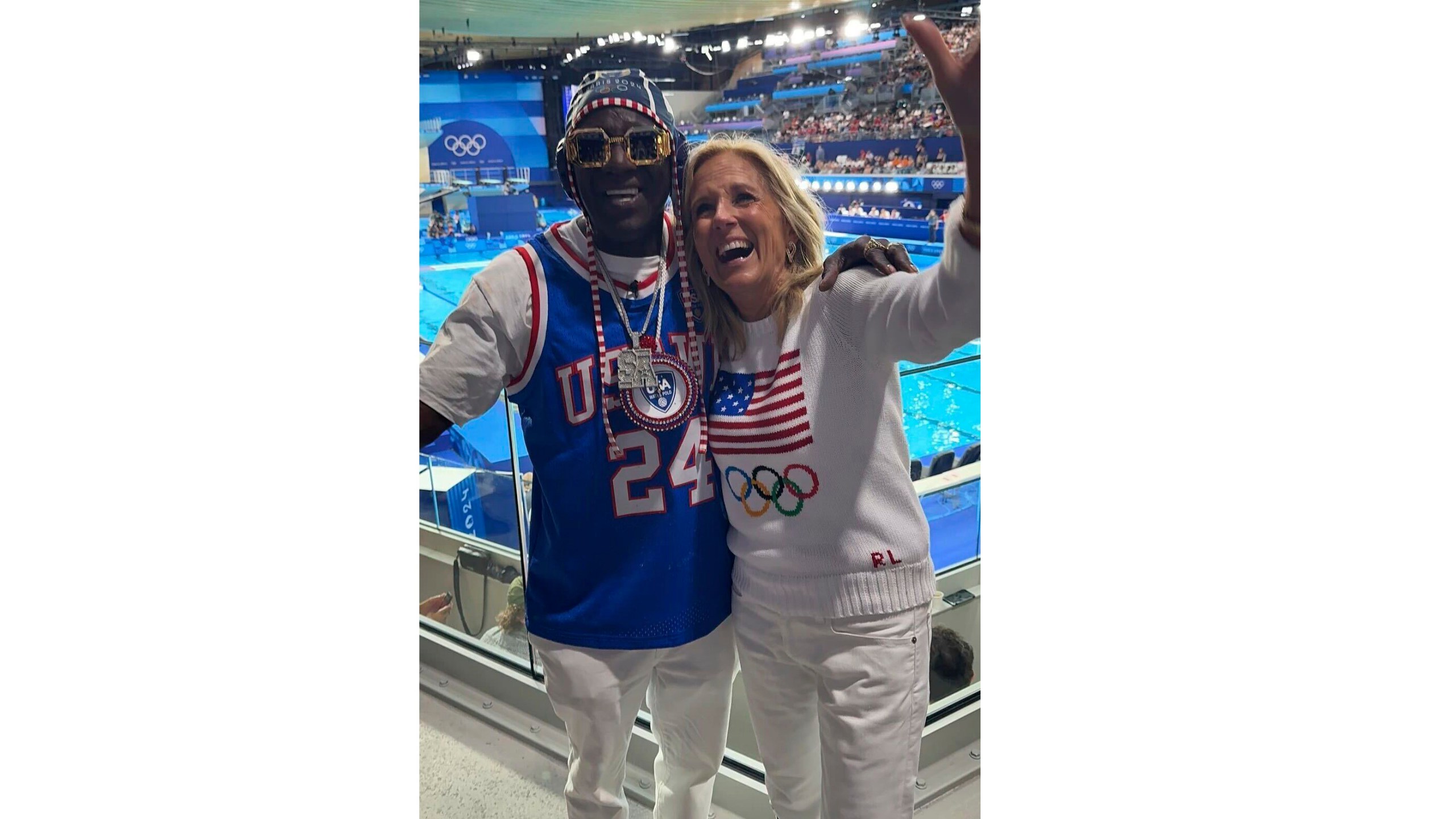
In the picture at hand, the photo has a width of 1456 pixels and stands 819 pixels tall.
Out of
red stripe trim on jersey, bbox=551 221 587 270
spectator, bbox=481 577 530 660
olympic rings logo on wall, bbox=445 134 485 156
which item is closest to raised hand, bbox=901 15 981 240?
red stripe trim on jersey, bbox=551 221 587 270

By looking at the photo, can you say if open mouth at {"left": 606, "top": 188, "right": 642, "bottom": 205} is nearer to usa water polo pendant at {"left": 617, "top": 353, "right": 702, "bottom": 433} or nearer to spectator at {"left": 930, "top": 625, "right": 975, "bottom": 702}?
usa water polo pendant at {"left": 617, "top": 353, "right": 702, "bottom": 433}

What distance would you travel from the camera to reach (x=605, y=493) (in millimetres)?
1819

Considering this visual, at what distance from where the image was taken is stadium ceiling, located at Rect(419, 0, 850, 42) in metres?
1.85

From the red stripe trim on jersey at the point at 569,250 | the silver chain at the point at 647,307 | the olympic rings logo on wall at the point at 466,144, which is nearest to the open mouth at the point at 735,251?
the silver chain at the point at 647,307

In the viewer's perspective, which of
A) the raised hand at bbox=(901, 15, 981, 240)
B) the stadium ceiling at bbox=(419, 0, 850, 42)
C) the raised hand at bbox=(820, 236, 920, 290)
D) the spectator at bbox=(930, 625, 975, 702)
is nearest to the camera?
the raised hand at bbox=(901, 15, 981, 240)

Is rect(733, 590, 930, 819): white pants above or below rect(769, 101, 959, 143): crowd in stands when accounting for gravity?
below

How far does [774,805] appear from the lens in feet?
6.50

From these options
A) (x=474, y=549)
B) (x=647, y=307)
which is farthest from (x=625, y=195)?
(x=474, y=549)

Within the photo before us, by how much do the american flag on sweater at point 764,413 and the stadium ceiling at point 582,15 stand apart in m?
0.62

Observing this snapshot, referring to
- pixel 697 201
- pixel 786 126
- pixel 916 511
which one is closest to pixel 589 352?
pixel 697 201

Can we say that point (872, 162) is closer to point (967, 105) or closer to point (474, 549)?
point (967, 105)

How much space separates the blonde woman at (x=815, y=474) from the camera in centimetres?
176
